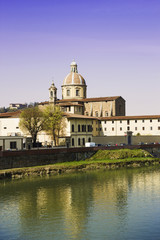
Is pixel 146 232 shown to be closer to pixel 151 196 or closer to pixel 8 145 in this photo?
pixel 151 196

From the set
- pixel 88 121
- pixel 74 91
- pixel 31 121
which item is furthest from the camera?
pixel 74 91

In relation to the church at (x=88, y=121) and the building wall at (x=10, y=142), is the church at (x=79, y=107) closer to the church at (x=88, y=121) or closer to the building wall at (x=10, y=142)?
the church at (x=88, y=121)

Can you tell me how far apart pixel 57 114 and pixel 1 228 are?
58925 mm

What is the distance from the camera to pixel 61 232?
2811 cm

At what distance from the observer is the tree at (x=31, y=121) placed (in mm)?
83562

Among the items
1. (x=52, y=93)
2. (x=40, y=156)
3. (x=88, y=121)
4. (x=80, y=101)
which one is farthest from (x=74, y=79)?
(x=40, y=156)

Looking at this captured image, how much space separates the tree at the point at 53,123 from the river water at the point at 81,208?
3197cm

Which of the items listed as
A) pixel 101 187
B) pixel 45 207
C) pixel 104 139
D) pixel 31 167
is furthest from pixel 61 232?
pixel 104 139

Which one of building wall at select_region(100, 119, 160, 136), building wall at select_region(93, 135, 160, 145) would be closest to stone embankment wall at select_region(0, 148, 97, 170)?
building wall at select_region(93, 135, 160, 145)

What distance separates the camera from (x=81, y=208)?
117 ft

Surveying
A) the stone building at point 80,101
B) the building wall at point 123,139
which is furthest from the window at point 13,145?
the stone building at point 80,101

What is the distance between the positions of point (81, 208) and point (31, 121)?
2018 inches

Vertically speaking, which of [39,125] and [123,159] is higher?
[39,125]

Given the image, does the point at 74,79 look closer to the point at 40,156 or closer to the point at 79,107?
the point at 79,107
